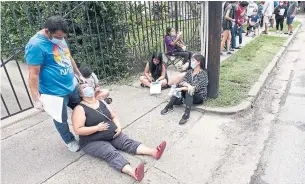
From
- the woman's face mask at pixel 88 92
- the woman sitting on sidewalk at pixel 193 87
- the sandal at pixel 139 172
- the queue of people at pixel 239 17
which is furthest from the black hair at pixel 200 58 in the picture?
the queue of people at pixel 239 17

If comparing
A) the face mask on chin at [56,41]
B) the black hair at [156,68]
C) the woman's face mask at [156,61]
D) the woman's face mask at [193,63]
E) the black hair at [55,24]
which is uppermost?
the black hair at [55,24]

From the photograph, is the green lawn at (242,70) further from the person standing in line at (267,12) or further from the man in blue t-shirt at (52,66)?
the man in blue t-shirt at (52,66)

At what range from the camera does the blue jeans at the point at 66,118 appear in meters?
3.17

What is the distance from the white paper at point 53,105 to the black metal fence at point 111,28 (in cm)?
181

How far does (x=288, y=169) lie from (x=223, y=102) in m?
1.61

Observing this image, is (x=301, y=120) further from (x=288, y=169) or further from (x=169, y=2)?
(x=169, y=2)

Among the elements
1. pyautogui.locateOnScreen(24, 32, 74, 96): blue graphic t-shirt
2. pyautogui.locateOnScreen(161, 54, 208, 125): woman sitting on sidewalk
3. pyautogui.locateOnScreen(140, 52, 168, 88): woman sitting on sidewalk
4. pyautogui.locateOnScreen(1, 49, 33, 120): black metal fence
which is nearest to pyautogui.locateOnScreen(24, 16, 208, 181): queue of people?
pyautogui.locateOnScreen(24, 32, 74, 96): blue graphic t-shirt

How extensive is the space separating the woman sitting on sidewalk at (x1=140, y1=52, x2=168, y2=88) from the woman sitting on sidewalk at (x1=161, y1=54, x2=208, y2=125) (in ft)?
3.40

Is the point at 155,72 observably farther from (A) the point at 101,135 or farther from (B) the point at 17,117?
(B) the point at 17,117

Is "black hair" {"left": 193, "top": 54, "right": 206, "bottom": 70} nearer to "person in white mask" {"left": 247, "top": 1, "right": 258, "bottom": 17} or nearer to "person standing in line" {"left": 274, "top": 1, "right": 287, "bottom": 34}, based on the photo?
"person in white mask" {"left": 247, "top": 1, "right": 258, "bottom": 17}

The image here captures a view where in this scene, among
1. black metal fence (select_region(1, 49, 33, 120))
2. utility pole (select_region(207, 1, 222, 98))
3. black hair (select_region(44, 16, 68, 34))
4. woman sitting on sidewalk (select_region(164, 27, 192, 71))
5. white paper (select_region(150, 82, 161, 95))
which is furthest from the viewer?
woman sitting on sidewalk (select_region(164, 27, 192, 71))

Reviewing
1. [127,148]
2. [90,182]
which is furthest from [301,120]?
[90,182]

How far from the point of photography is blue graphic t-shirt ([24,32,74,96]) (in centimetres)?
270

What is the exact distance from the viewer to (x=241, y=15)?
8.20 meters
